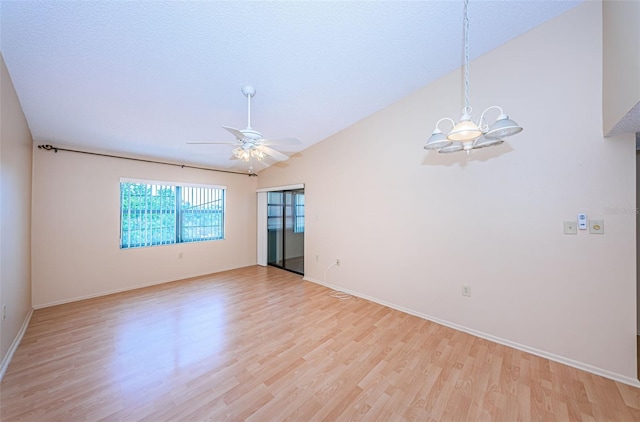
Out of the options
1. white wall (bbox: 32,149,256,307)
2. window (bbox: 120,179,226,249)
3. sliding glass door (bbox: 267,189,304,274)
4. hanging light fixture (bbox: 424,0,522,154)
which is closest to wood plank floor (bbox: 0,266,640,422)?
white wall (bbox: 32,149,256,307)

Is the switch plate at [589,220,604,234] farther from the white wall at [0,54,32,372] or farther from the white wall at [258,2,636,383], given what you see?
the white wall at [0,54,32,372]

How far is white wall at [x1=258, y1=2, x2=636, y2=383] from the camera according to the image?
6.58 feet

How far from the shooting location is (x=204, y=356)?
2.23 meters

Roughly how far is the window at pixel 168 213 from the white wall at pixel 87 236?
135mm

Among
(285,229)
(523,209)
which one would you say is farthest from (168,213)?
(523,209)

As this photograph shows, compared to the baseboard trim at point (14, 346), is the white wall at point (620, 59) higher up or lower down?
higher up

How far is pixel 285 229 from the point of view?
5523 millimetres

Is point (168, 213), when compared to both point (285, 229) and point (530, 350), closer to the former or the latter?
point (285, 229)

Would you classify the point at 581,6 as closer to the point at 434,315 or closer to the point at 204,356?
the point at 434,315

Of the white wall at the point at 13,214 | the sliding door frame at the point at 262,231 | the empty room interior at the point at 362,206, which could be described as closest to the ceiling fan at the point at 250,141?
the empty room interior at the point at 362,206

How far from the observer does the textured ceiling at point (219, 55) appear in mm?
1689

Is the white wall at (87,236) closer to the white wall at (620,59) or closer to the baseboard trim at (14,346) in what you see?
the baseboard trim at (14,346)

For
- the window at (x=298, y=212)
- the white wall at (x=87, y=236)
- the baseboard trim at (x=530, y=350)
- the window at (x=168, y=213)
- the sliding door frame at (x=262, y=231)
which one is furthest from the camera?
the sliding door frame at (x=262, y=231)

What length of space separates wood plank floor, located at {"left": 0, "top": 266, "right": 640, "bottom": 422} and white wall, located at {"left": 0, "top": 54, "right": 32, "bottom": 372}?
0.26 meters
